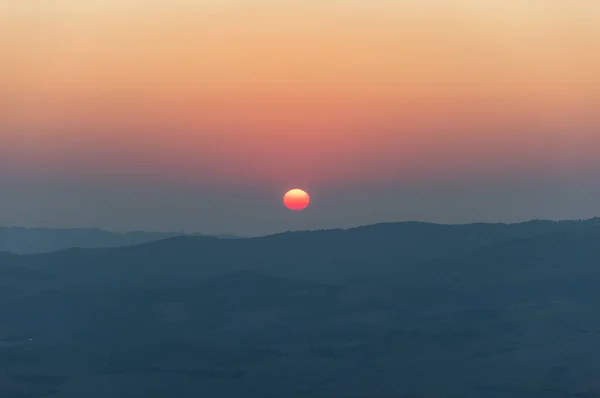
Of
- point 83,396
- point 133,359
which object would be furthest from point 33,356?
point 83,396

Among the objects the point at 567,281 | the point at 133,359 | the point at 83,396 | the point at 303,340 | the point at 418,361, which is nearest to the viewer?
the point at 83,396

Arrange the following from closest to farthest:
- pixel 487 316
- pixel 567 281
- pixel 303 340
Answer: pixel 303 340 → pixel 487 316 → pixel 567 281

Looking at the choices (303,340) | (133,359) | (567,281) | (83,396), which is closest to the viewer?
(83,396)

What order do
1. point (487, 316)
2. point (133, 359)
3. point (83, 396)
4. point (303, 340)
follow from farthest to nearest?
point (487, 316) < point (303, 340) < point (133, 359) < point (83, 396)

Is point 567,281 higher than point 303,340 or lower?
higher

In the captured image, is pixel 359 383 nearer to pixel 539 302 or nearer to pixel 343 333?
pixel 343 333

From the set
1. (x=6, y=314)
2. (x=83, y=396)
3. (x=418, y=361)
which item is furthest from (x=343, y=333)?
(x=6, y=314)

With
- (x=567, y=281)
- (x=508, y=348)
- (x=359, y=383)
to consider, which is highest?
(x=567, y=281)

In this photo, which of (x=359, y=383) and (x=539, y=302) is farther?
(x=539, y=302)

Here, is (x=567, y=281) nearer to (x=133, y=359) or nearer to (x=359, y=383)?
(x=359, y=383)
